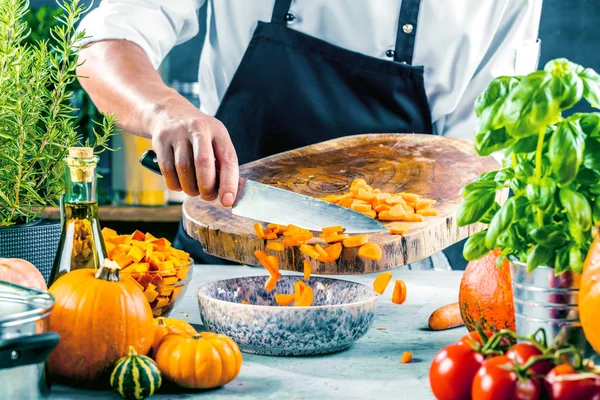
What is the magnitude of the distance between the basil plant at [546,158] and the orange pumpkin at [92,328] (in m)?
0.43

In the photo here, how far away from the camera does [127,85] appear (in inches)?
65.7

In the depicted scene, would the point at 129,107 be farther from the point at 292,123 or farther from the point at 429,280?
→ the point at 429,280

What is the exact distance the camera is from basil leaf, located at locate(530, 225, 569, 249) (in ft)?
2.68

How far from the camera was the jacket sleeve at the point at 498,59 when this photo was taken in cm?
209

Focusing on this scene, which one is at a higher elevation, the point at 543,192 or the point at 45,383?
the point at 543,192

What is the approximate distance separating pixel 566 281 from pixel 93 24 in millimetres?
1377

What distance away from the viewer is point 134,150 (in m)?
2.63

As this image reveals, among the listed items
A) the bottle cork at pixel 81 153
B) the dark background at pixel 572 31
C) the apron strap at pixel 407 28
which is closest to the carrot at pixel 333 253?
the bottle cork at pixel 81 153

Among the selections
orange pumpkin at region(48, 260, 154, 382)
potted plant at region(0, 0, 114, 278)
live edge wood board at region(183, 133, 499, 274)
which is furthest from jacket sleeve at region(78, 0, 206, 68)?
orange pumpkin at region(48, 260, 154, 382)

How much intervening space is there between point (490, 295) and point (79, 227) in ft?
1.81

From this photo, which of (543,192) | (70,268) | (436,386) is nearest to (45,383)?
(70,268)

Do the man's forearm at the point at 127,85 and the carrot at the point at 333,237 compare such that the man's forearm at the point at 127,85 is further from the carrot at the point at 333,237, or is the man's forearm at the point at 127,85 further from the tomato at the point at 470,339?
the tomato at the point at 470,339

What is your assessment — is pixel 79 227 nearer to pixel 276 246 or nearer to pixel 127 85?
pixel 276 246

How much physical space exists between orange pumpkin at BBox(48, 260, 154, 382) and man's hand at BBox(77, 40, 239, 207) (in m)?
0.49
